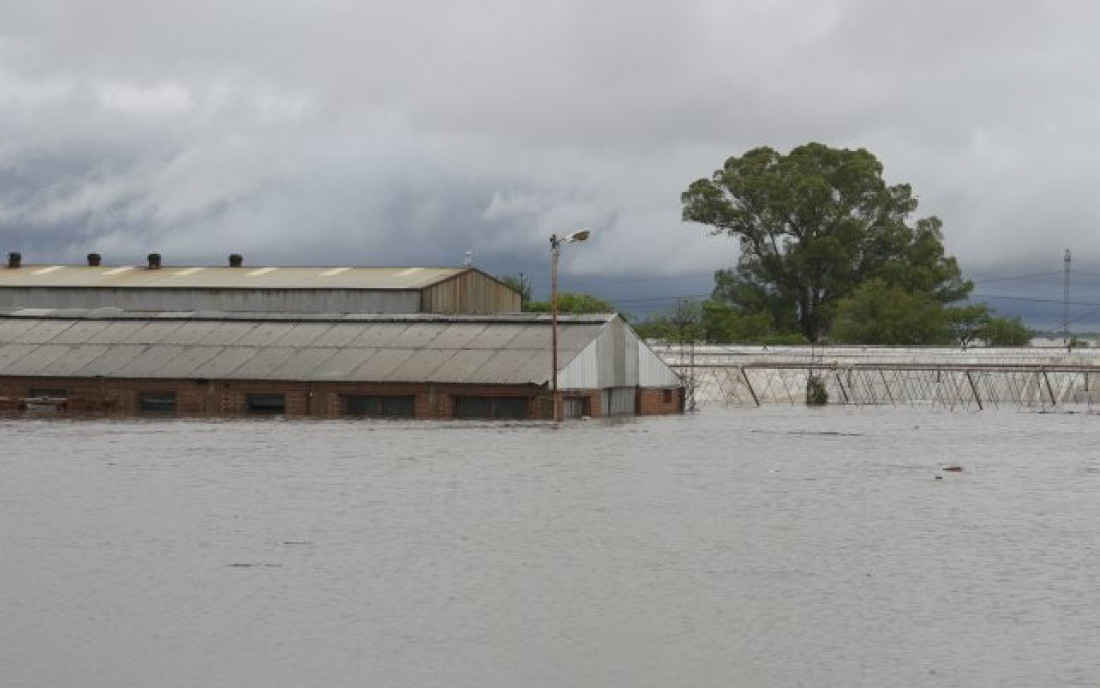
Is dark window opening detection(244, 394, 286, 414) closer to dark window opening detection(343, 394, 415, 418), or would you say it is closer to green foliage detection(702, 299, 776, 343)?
dark window opening detection(343, 394, 415, 418)

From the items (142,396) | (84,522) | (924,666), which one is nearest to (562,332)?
(142,396)

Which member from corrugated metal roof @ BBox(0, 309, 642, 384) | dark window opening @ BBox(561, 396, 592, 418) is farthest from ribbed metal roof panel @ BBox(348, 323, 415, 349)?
dark window opening @ BBox(561, 396, 592, 418)

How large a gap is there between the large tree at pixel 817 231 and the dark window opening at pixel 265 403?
2834 inches

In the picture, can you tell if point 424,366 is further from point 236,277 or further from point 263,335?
point 236,277

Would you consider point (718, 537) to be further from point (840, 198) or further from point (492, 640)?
point (840, 198)

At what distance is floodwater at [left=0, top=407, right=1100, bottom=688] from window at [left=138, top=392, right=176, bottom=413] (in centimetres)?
2772

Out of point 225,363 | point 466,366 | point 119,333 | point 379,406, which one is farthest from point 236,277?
point 466,366

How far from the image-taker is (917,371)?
11225 centimetres

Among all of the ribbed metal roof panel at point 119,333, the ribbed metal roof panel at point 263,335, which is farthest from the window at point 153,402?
the ribbed metal roof panel at point 119,333

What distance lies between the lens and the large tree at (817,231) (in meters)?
141

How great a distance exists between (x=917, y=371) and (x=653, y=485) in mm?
72857

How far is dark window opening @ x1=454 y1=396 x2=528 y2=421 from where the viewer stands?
75125 millimetres

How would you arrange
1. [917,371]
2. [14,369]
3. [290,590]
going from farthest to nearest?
[917,371]
[14,369]
[290,590]

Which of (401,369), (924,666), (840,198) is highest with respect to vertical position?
(840,198)
